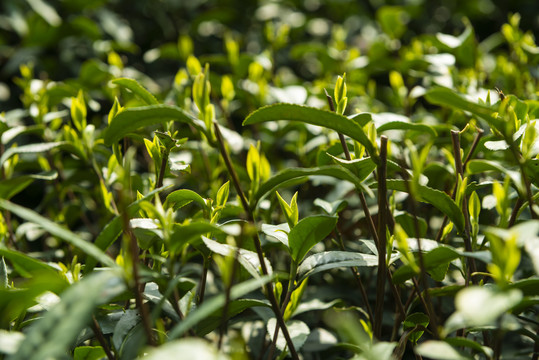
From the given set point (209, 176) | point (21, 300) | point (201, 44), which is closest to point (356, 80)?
point (209, 176)

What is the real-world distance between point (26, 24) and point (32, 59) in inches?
6.9

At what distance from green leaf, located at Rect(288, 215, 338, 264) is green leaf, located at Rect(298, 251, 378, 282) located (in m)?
0.03

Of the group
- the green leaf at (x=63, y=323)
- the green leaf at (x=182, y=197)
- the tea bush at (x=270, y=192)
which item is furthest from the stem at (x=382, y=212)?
the green leaf at (x=63, y=323)

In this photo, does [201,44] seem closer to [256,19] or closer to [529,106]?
[256,19]

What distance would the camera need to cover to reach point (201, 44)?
245 centimetres

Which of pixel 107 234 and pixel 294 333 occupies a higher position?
pixel 107 234

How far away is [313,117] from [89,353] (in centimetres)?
49

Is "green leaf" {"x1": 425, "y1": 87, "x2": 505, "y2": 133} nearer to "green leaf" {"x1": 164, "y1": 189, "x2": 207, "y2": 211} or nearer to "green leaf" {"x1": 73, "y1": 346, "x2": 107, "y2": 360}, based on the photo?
"green leaf" {"x1": 164, "y1": 189, "x2": 207, "y2": 211}

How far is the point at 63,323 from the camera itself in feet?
1.60

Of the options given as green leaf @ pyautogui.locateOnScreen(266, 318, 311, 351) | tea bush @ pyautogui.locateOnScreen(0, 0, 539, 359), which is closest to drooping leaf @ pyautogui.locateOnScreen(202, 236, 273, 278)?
tea bush @ pyautogui.locateOnScreen(0, 0, 539, 359)

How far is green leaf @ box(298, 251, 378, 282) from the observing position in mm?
774

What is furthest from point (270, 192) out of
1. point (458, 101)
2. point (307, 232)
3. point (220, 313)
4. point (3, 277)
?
point (3, 277)

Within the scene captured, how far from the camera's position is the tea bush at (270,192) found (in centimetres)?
62

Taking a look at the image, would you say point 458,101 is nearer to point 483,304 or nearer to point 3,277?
point 483,304
